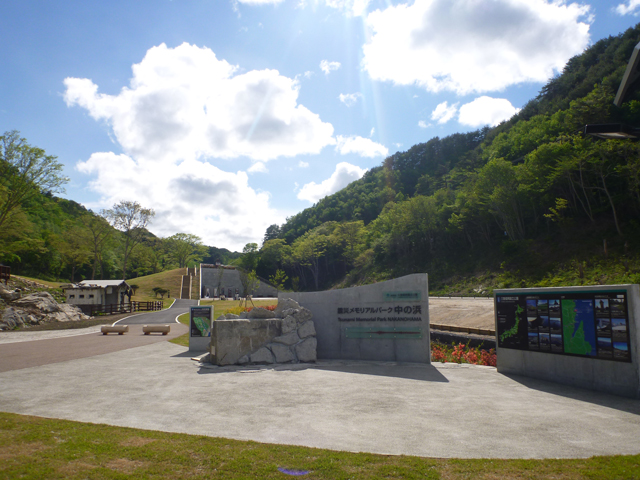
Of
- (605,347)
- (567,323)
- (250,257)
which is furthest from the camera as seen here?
(250,257)

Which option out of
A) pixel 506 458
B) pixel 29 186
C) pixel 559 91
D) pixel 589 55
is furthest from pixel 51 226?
pixel 589 55

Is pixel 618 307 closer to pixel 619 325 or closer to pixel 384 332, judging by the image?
pixel 619 325

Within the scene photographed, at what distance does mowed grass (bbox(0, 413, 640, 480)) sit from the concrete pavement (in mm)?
352

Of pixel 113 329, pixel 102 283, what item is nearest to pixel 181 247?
pixel 102 283

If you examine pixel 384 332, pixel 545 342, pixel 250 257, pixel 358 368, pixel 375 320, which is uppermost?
pixel 250 257

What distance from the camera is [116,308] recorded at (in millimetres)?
32969

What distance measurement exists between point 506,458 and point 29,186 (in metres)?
42.2

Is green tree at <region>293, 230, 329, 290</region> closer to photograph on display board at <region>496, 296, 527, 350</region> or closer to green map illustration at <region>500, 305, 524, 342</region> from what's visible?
photograph on display board at <region>496, 296, 527, 350</region>

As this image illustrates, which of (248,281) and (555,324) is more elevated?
(555,324)

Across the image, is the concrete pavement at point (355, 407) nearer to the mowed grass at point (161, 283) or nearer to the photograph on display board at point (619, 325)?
the photograph on display board at point (619, 325)

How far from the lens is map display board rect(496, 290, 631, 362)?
275 inches

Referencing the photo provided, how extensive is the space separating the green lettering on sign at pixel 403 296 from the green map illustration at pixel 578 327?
3873mm

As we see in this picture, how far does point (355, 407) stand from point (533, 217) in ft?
153

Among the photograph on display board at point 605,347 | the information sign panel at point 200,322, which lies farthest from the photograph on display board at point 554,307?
the information sign panel at point 200,322
